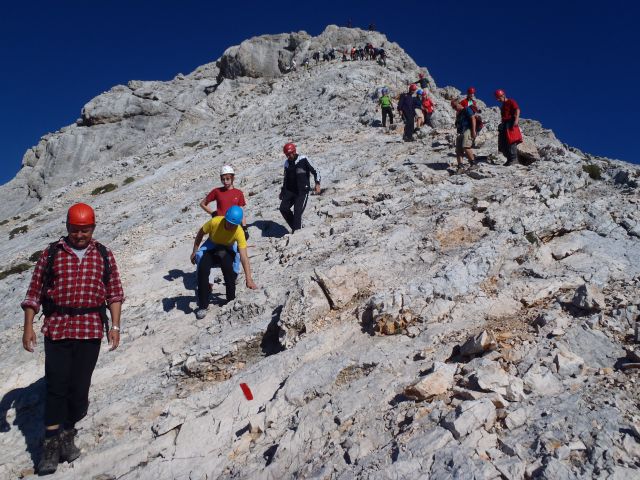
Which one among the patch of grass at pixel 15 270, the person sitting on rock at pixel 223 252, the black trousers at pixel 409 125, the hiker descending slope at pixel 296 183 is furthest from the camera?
the black trousers at pixel 409 125

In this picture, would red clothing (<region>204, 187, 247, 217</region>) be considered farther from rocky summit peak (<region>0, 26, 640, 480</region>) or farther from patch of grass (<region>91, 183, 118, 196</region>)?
patch of grass (<region>91, 183, 118, 196</region>)

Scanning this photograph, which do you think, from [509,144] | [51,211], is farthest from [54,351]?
[51,211]

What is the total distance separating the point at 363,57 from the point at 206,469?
134 feet

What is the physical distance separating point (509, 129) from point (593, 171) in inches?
89.7

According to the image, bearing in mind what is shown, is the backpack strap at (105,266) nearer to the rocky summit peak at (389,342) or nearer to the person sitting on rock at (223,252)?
the rocky summit peak at (389,342)

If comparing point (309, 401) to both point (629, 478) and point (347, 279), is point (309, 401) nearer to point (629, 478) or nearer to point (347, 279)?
point (347, 279)

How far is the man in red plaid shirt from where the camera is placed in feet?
16.3

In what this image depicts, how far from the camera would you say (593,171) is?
422 inches

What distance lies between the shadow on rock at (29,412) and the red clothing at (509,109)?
11.8m

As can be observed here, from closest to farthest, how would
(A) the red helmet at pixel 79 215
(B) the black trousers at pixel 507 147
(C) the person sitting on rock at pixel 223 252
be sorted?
(A) the red helmet at pixel 79 215
(C) the person sitting on rock at pixel 223 252
(B) the black trousers at pixel 507 147

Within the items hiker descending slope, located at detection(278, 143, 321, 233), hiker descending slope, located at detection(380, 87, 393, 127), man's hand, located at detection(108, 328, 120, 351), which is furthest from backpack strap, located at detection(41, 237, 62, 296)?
hiker descending slope, located at detection(380, 87, 393, 127)

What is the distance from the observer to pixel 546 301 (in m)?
5.96

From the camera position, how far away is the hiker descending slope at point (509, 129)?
11555mm

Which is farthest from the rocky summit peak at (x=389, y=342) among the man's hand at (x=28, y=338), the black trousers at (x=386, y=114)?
Answer: the black trousers at (x=386, y=114)
